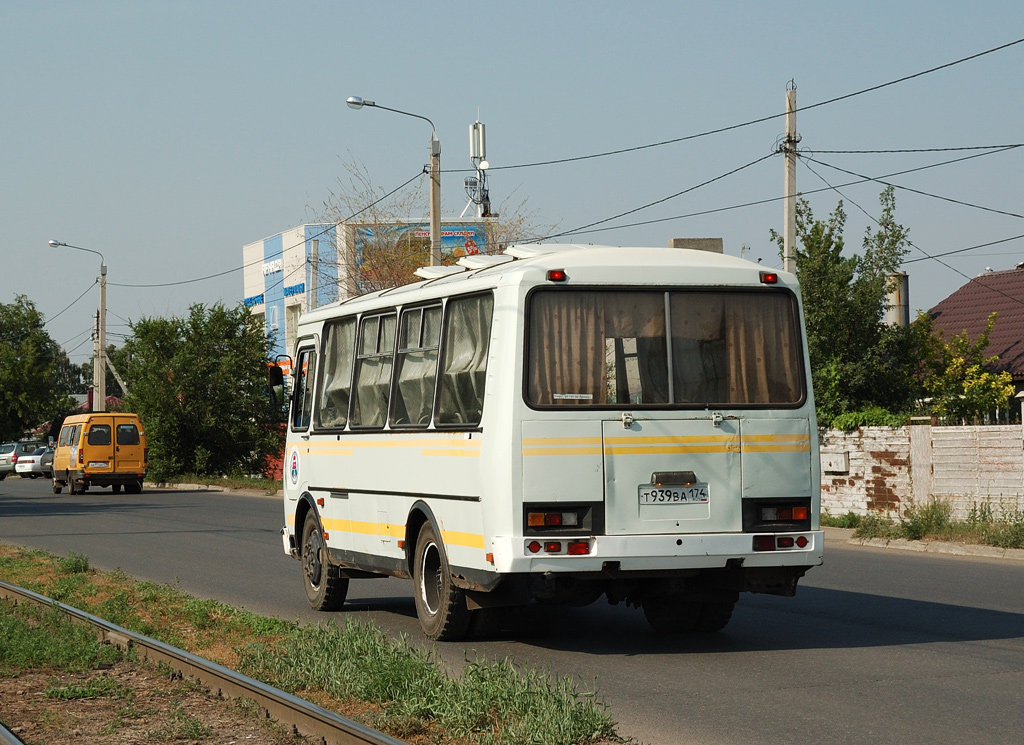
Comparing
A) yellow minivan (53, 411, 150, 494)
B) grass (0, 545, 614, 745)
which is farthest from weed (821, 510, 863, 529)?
yellow minivan (53, 411, 150, 494)

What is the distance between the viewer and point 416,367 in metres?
11.1

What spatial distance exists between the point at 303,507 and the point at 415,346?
3118 mm

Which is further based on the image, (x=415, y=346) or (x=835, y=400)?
(x=835, y=400)

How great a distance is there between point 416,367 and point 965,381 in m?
23.1

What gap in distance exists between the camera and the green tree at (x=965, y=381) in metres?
30.3

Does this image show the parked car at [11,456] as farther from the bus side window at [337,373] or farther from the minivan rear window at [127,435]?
the bus side window at [337,373]

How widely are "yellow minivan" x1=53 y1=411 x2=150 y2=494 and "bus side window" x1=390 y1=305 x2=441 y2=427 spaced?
32.5 meters

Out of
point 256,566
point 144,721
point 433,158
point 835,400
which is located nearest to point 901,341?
point 835,400

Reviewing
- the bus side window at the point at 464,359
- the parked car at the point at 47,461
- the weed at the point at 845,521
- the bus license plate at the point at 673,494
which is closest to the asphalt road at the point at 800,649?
the bus license plate at the point at 673,494

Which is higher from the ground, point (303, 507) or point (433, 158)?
point (433, 158)

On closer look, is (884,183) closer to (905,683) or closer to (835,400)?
(835,400)

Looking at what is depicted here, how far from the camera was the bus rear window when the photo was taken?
9711 mm

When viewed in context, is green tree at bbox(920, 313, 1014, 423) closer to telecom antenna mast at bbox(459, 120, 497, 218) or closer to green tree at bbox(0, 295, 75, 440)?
telecom antenna mast at bbox(459, 120, 497, 218)

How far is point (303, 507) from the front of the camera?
1361 centimetres
